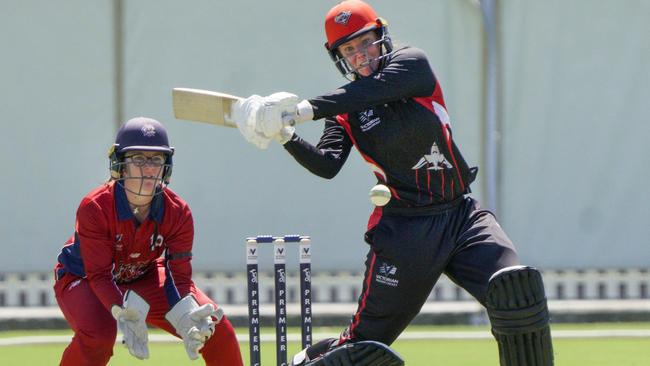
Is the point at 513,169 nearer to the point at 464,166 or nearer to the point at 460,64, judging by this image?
the point at 460,64

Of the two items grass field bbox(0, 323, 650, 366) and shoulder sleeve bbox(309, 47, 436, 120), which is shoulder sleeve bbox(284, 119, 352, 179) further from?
grass field bbox(0, 323, 650, 366)

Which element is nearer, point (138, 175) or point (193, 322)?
point (193, 322)

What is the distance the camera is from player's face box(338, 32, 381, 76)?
180 inches

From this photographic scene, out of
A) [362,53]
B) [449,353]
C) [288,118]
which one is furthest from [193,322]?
[449,353]

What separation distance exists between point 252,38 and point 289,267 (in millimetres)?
1596

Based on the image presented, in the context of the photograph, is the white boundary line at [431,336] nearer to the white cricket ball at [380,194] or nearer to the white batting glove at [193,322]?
the white batting glove at [193,322]

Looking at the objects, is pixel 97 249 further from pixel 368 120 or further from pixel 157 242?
pixel 368 120

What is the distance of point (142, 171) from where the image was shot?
16.0 feet

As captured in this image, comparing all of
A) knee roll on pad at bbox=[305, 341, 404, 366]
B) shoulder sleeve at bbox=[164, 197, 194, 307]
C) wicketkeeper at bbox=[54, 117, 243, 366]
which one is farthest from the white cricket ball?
shoulder sleeve at bbox=[164, 197, 194, 307]

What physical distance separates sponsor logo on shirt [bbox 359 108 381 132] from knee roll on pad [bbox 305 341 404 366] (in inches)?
29.8

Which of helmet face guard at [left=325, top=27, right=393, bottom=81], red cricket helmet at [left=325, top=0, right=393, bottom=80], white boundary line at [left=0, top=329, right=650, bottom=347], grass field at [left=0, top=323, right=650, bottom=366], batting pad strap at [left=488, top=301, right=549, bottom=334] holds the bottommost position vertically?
white boundary line at [left=0, top=329, right=650, bottom=347]

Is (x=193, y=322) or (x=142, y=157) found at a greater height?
(x=142, y=157)

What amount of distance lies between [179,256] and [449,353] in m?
2.65

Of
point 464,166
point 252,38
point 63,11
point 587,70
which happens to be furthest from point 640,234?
point 464,166
